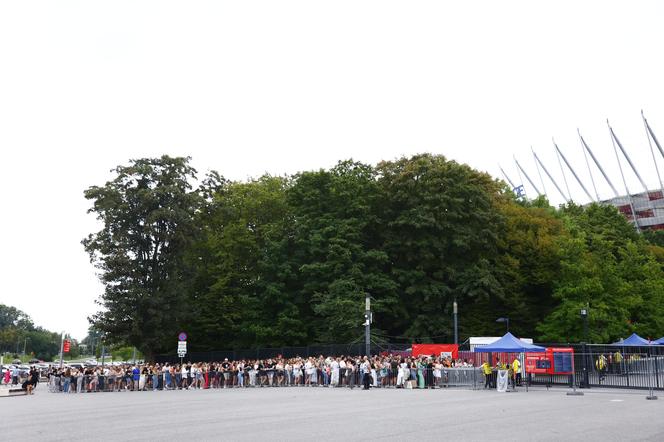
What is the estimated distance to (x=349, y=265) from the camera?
50969 mm

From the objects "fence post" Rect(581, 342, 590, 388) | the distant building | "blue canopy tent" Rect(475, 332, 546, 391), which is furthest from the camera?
the distant building

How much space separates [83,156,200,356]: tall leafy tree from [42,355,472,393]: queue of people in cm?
942

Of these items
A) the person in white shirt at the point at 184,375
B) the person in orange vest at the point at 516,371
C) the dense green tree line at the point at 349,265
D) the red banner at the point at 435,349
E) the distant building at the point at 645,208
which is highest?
the distant building at the point at 645,208

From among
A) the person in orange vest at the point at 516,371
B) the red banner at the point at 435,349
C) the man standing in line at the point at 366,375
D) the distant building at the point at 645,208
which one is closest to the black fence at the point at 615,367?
the person in orange vest at the point at 516,371

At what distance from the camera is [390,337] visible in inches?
2028

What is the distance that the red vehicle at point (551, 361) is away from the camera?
29.2 meters

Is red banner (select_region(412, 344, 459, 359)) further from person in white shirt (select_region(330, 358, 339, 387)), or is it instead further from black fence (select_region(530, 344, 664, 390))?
black fence (select_region(530, 344, 664, 390))

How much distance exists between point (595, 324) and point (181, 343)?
3069cm

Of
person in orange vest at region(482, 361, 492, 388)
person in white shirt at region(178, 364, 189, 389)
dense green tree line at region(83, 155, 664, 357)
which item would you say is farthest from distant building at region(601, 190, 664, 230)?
person in white shirt at region(178, 364, 189, 389)

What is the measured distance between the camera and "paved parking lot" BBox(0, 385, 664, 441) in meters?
12.7

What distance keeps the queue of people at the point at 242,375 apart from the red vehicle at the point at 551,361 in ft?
12.5

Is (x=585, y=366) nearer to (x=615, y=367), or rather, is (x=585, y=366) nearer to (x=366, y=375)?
(x=615, y=367)

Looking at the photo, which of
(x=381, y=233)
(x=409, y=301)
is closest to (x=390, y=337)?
(x=409, y=301)

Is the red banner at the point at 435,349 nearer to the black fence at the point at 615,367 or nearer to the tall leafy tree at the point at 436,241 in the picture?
the black fence at the point at 615,367
